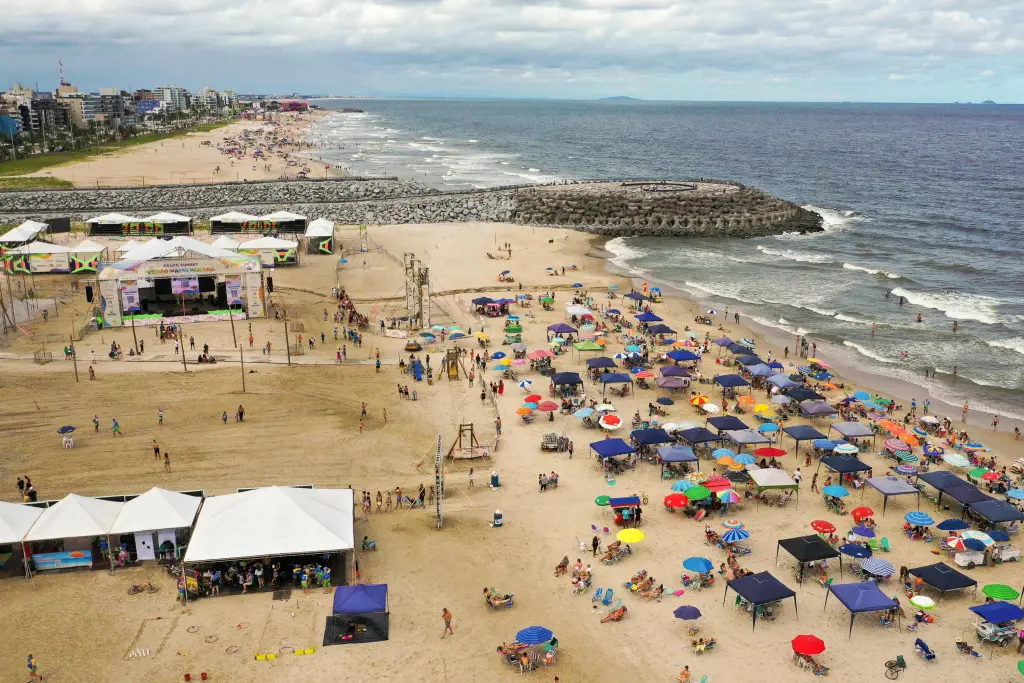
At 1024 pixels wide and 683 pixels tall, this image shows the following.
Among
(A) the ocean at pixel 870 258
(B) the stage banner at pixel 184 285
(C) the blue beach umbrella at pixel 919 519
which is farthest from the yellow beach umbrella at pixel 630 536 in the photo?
(B) the stage banner at pixel 184 285

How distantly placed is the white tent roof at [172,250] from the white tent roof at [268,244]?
5.36 metres

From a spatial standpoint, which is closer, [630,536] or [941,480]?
[630,536]

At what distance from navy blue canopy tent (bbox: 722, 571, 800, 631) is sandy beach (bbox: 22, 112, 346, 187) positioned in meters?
96.0

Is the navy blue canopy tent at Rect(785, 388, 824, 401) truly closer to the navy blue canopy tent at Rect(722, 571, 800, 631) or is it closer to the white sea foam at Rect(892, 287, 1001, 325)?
the navy blue canopy tent at Rect(722, 571, 800, 631)

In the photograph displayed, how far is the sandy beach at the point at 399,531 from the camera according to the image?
18.4 metres

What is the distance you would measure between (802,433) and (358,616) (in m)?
18.6

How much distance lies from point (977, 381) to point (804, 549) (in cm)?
2247

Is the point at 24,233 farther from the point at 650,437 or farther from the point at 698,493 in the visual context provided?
the point at 698,493

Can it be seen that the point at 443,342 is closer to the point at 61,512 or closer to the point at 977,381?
the point at 61,512

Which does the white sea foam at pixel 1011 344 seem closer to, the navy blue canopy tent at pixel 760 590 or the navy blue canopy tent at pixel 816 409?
the navy blue canopy tent at pixel 816 409

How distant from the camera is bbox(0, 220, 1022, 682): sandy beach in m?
18.4

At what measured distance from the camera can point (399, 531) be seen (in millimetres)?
23953

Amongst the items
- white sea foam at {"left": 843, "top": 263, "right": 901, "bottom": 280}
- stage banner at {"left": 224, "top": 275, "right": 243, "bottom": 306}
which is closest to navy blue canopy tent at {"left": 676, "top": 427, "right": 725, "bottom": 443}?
stage banner at {"left": 224, "top": 275, "right": 243, "bottom": 306}

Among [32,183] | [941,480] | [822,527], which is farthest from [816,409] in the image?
[32,183]
